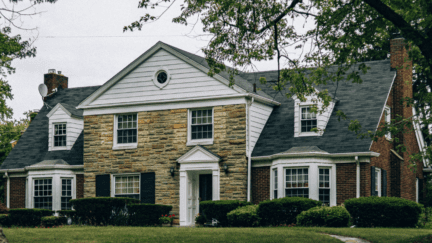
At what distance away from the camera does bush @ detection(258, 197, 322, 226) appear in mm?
19812

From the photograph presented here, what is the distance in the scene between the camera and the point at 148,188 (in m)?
24.1

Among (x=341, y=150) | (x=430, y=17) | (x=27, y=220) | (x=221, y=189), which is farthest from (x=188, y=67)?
(x=430, y=17)

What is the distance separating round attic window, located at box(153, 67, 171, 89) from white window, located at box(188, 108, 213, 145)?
6.13 ft

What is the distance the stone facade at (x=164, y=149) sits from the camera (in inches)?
893

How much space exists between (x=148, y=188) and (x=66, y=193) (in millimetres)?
5178

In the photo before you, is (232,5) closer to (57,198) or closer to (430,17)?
(430,17)

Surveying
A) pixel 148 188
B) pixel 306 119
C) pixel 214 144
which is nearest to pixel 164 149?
pixel 148 188

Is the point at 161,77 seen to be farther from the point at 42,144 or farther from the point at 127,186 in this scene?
the point at 42,144

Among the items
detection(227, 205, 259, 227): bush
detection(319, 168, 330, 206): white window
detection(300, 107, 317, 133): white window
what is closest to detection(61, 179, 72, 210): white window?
detection(227, 205, 259, 227): bush

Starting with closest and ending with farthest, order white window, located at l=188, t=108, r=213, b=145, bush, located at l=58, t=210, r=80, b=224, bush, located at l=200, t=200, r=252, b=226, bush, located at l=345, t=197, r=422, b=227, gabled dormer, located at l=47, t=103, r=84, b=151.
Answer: bush, located at l=345, t=197, r=422, b=227 → bush, located at l=200, t=200, r=252, b=226 → bush, located at l=58, t=210, r=80, b=224 → white window, located at l=188, t=108, r=213, b=145 → gabled dormer, located at l=47, t=103, r=84, b=151

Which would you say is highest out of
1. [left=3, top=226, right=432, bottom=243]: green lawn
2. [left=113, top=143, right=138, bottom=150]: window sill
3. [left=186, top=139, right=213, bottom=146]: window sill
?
[left=186, top=139, right=213, bottom=146]: window sill

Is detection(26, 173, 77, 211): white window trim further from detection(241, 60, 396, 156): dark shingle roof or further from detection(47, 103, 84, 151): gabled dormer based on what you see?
detection(241, 60, 396, 156): dark shingle roof

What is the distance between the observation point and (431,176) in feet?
97.2

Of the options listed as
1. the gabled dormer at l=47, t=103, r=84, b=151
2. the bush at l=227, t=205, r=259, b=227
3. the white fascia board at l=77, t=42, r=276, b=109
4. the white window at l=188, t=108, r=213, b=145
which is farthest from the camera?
the gabled dormer at l=47, t=103, r=84, b=151
